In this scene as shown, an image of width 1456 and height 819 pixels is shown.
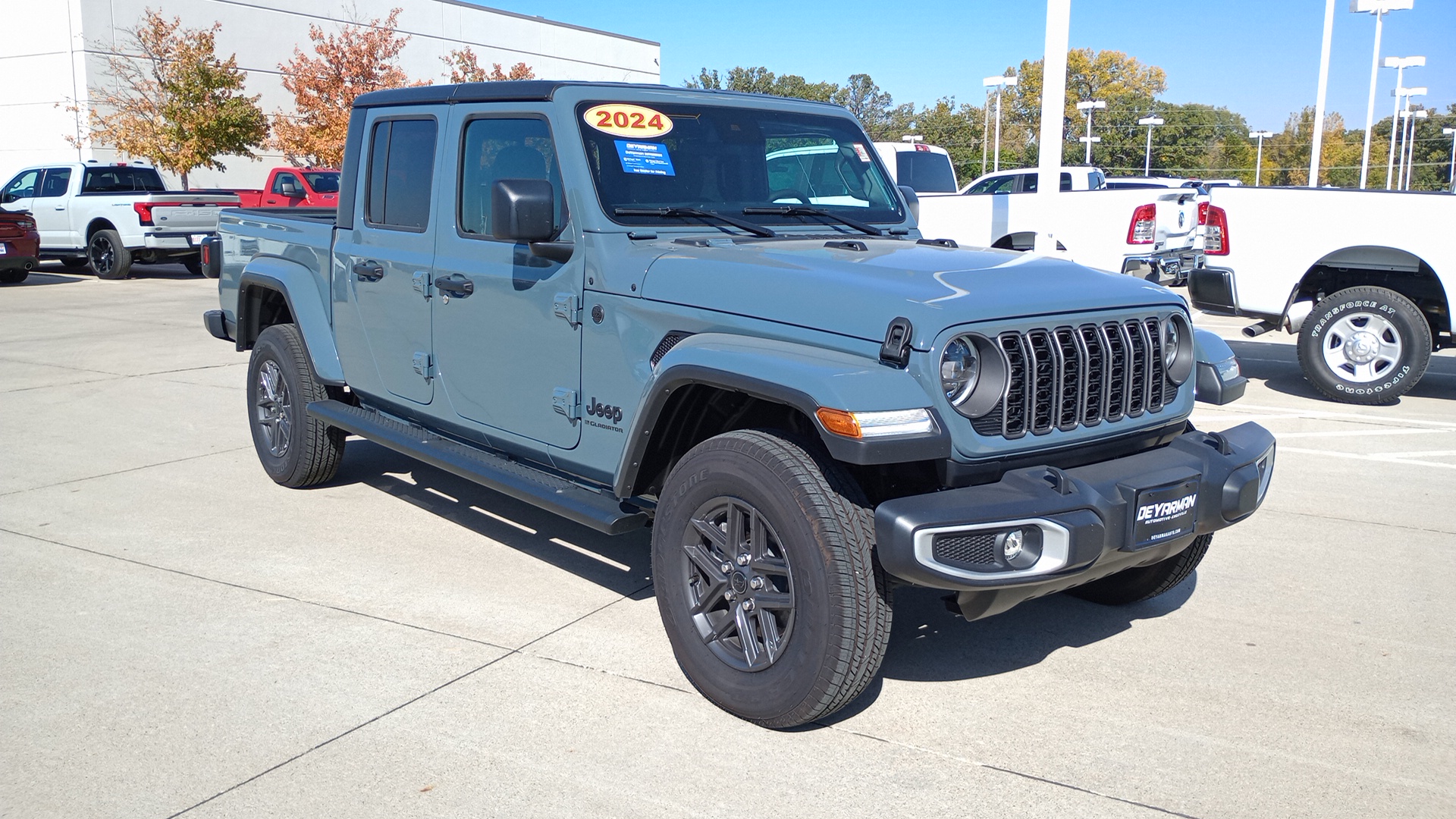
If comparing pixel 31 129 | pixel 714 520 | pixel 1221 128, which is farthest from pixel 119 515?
pixel 1221 128

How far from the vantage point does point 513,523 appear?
18.9 feet

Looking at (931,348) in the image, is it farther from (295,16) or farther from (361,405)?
(295,16)

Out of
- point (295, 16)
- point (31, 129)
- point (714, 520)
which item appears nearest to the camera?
point (714, 520)

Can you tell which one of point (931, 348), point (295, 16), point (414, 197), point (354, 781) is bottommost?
point (354, 781)

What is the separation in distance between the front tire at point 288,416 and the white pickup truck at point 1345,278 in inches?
273

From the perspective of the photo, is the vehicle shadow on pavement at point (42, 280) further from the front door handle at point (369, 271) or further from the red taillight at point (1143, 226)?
the red taillight at point (1143, 226)

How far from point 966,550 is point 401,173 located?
3316 mm

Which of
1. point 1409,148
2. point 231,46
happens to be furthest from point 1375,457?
point 1409,148

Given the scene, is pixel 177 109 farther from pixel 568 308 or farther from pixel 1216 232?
pixel 568 308

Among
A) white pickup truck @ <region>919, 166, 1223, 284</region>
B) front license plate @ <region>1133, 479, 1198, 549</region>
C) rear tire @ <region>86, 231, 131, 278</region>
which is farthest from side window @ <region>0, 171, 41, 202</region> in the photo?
front license plate @ <region>1133, 479, 1198, 549</region>

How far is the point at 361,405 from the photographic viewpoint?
232 inches

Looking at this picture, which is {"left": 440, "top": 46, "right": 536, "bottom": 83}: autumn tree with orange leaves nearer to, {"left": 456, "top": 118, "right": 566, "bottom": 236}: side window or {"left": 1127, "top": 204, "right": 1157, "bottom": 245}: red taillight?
{"left": 1127, "top": 204, "right": 1157, "bottom": 245}: red taillight

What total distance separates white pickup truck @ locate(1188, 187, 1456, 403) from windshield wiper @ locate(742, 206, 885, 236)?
5516 mm

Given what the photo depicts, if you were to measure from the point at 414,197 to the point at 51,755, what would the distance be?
106 inches
